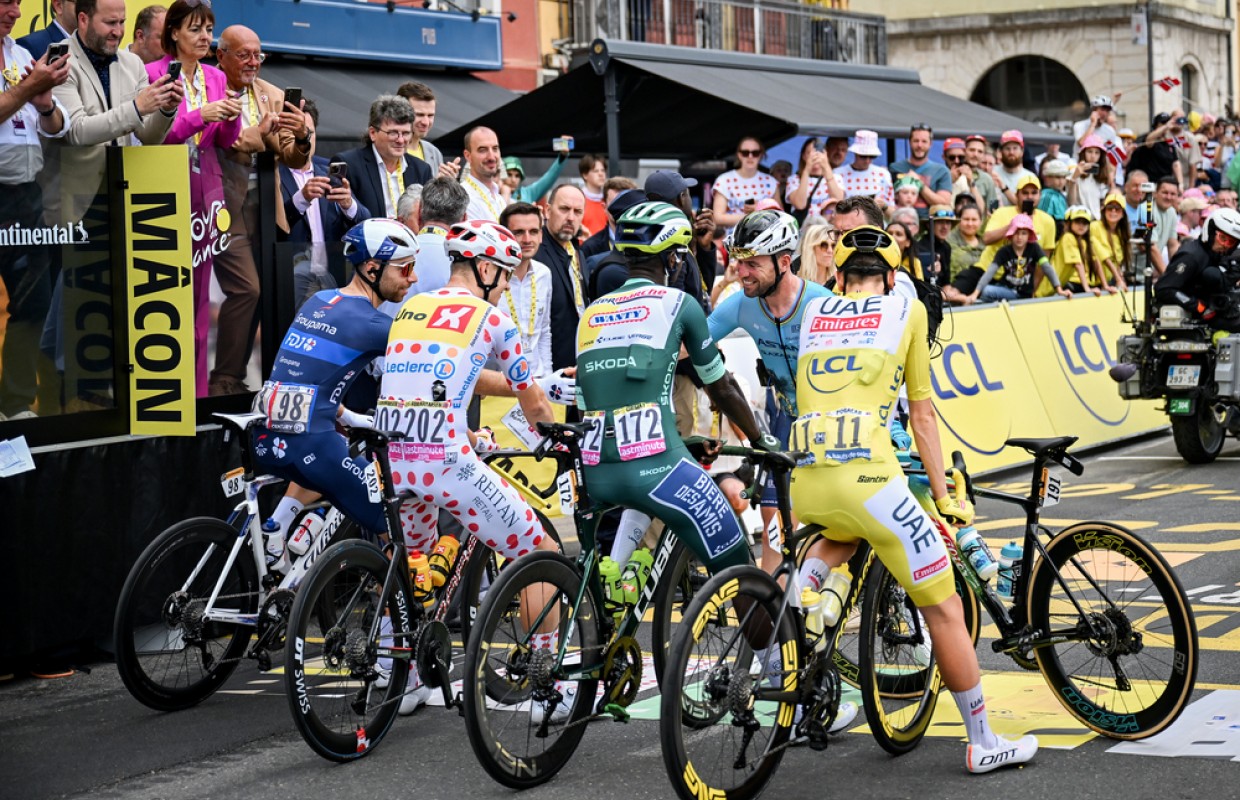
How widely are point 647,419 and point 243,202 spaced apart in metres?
4.37

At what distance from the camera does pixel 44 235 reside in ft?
30.3

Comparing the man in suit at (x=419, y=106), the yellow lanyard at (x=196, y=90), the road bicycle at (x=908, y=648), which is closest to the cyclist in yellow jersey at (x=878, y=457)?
the road bicycle at (x=908, y=648)

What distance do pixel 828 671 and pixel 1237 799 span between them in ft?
4.73

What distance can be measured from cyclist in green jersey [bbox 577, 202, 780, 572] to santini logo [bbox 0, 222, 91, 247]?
346cm

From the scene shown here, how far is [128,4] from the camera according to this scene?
1480cm

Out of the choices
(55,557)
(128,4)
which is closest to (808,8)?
(128,4)

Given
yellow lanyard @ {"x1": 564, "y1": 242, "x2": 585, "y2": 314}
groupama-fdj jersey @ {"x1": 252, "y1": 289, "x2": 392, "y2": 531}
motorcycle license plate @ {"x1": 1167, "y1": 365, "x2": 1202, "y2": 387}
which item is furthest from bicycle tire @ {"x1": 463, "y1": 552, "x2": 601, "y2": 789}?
motorcycle license plate @ {"x1": 1167, "y1": 365, "x2": 1202, "y2": 387}

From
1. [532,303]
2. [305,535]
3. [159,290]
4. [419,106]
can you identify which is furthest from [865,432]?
[419,106]

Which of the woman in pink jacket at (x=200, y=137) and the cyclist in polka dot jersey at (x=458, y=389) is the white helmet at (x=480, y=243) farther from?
the woman in pink jacket at (x=200, y=137)

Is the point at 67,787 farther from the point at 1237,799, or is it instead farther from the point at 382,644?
the point at 1237,799

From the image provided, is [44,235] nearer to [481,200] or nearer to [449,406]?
[449,406]

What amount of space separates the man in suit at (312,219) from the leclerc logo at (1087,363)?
8.18 meters

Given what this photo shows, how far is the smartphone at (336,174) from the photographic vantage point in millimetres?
10602

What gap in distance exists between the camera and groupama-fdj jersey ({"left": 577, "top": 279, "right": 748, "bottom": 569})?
6844 mm
